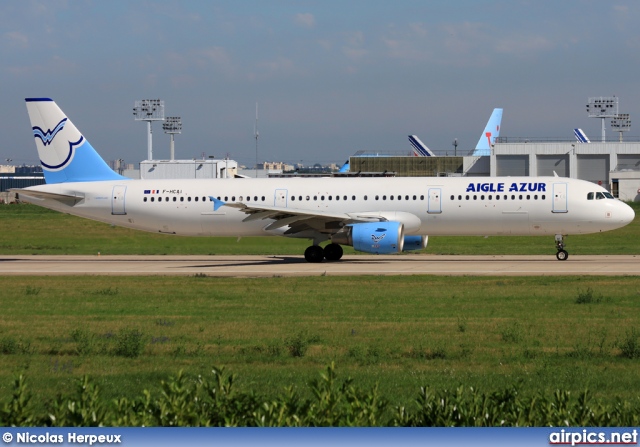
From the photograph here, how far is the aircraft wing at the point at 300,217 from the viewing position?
36.8m

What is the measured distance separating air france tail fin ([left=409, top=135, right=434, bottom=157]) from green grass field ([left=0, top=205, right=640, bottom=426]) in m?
95.8

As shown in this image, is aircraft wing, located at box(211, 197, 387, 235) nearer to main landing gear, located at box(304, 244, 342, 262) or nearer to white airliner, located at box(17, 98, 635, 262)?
white airliner, located at box(17, 98, 635, 262)

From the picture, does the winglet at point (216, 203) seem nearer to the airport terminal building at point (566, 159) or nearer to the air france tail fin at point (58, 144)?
the air france tail fin at point (58, 144)

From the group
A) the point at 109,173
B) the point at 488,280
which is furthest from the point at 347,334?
the point at 109,173

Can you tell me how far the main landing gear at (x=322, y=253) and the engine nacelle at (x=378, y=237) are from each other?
237 cm

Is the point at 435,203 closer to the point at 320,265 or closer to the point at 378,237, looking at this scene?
the point at 378,237

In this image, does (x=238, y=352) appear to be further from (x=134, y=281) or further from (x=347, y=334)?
(x=134, y=281)

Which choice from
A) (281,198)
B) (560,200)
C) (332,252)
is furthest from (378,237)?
(560,200)

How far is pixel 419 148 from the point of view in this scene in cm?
12625

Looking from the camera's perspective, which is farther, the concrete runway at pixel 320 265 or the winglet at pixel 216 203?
the winglet at pixel 216 203

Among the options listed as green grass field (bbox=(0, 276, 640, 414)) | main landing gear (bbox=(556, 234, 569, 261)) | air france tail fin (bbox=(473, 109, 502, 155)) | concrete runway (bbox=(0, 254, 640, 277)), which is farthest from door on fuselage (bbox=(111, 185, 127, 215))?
air france tail fin (bbox=(473, 109, 502, 155))

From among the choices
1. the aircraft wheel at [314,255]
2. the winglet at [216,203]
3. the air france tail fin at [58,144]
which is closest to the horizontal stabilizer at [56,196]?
the air france tail fin at [58,144]

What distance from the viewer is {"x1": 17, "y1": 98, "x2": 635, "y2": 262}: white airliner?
1464 inches

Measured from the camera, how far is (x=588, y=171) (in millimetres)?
101938
